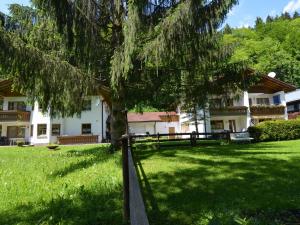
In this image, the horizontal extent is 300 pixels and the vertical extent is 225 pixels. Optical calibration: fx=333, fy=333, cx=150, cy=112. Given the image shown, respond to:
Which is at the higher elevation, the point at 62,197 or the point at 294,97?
the point at 294,97

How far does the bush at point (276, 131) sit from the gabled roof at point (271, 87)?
13062 millimetres

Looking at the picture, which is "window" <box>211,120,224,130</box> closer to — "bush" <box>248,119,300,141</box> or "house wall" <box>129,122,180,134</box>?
"house wall" <box>129,122,180,134</box>

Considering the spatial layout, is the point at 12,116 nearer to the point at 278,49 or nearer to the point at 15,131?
the point at 15,131

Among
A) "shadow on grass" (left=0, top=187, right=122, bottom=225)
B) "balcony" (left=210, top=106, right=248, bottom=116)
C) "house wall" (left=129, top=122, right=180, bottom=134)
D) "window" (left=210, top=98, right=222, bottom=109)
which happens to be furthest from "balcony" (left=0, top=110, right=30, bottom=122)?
"shadow on grass" (left=0, top=187, right=122, bottom=225)

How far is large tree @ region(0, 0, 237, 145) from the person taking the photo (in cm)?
1144

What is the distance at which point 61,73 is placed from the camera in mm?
12000

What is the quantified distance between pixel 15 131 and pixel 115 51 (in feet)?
104

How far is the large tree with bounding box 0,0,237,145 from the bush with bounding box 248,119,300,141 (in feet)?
38.4

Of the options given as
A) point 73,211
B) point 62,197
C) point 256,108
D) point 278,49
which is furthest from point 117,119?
point 278,49

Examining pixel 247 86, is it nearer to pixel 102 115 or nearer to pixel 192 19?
pixel 192 19

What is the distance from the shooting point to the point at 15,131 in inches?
1582

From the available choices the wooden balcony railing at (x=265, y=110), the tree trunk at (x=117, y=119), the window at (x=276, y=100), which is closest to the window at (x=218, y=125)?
the wooden balcony railing at (x=265, y=110)

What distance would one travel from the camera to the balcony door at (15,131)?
39841 millimetres

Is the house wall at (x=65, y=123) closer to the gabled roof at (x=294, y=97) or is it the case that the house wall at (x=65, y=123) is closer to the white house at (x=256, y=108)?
the white house at (x=256, y=108)
